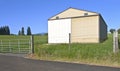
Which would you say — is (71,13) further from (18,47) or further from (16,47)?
(18,47)

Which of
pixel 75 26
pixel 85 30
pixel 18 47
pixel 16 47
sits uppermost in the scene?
pixel 75 26

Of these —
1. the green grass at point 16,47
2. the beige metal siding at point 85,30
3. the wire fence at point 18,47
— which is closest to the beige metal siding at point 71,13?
A: the beige metal siding at point 85,30

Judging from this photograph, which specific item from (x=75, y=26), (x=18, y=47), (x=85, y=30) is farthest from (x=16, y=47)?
(x=75, y=26)

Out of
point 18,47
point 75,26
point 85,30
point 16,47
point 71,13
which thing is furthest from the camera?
point 71,13

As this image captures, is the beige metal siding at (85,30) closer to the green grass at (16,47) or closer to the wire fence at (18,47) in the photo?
the green grass at (16,47)

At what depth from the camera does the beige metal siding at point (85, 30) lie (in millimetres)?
44438

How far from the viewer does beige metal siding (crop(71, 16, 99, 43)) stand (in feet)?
146

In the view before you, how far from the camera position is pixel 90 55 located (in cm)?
1775

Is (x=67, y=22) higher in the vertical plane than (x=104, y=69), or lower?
higher

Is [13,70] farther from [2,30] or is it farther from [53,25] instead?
[2,30]

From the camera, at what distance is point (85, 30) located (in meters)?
45.9

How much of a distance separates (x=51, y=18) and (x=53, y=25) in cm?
166

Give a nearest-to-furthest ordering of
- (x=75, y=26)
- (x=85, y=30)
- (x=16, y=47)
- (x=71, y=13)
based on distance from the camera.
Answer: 1. (x=16, y=47)
2. (x=85, y=30)
3. (x=75, y=26)
4. (x=71, y=13)

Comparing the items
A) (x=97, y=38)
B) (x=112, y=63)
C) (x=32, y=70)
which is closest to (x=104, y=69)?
(x=112, y=63)
